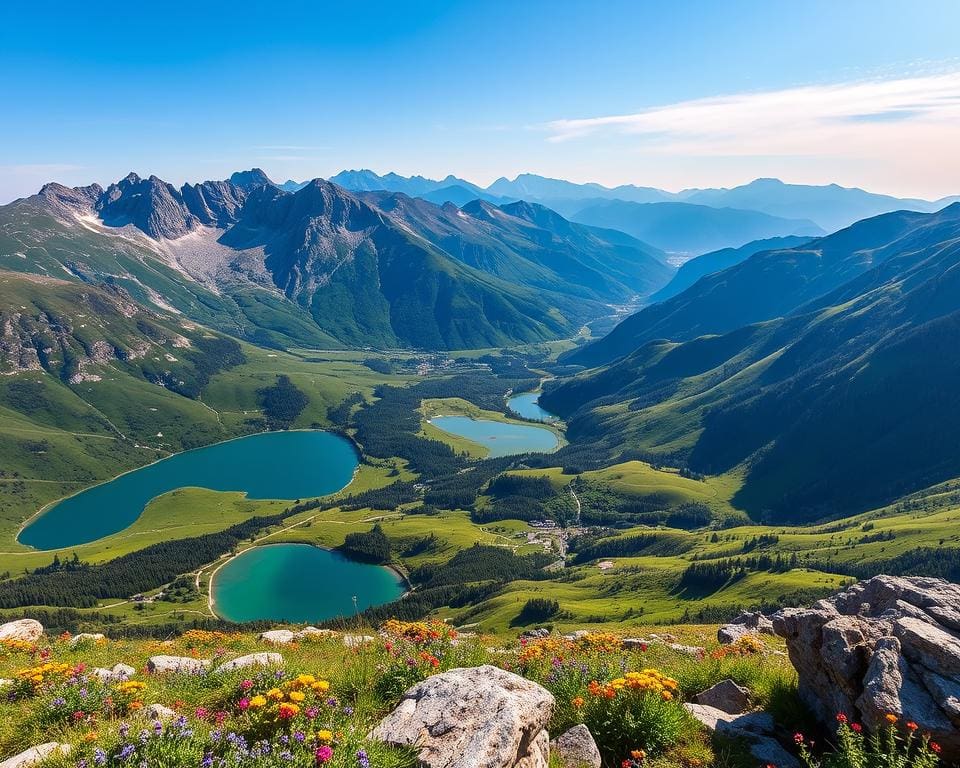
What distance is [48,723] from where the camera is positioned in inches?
462

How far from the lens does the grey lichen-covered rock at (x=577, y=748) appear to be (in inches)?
479

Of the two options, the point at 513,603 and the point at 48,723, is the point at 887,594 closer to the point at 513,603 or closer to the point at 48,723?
the point at 48,723

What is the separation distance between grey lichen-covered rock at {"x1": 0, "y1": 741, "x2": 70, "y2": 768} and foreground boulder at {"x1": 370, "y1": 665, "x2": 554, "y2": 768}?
547 centimetres

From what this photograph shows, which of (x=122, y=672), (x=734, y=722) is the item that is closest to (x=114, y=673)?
(x=122, y=672)

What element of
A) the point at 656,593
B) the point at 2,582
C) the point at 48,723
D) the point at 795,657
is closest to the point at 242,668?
the point at 48,723

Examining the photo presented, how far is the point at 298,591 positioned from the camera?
7185 inches

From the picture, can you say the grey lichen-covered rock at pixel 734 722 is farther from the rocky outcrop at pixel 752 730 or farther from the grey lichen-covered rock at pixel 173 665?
the grey lichen-covered rock at pixel 173 665

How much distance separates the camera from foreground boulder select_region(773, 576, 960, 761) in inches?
478

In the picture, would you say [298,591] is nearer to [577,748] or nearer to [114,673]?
[114,673]

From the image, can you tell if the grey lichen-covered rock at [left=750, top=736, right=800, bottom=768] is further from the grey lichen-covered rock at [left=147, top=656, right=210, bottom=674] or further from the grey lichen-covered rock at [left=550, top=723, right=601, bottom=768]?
the grey lichen-covered rock at [left=147, top=656, right=210, bottom=674]

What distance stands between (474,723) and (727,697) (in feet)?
29.8

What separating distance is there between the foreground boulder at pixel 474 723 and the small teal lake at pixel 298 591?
16405 centimetres

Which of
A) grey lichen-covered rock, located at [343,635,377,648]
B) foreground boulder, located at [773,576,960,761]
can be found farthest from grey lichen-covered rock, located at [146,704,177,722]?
foreground boulder, located at [773,576,960,761]

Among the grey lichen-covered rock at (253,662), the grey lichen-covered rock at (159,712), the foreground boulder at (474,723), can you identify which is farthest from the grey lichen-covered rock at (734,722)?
the grey lichen-covered rock at (159,712)
